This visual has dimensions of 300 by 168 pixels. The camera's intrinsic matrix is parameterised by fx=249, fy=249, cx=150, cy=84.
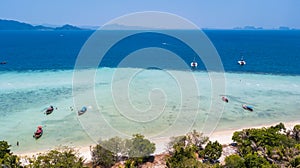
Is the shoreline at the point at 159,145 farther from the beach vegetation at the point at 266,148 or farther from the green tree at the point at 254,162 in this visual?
the green tree at the point at 254,162

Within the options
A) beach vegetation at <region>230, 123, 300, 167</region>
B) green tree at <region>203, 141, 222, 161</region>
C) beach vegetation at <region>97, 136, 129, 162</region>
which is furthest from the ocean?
green tree at <region>203, 141, 222, 161</region>

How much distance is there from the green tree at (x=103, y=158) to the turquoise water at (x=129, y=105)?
15.6ft

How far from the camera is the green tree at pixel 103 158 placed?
1537 centimetres

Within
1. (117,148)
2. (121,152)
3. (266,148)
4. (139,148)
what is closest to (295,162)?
(266,148)

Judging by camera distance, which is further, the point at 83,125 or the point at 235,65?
the point at 235,65

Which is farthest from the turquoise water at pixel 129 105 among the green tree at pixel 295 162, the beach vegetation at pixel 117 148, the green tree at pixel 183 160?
the green tree at pixel 295 162

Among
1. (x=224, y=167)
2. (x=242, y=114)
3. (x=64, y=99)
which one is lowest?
(x=224, y=167)

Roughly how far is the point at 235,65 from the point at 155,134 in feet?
128

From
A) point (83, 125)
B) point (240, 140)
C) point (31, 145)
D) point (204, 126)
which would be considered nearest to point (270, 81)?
point (204, 126)

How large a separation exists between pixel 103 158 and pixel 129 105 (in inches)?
520

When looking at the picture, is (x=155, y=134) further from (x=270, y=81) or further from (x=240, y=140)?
(x=270, y=81)

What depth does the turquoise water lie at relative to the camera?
22.3m

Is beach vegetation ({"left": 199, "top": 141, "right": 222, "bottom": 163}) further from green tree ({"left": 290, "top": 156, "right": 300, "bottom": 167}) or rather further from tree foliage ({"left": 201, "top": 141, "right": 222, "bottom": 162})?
green tree ({"left": 290, "top": 156, "right": 300, "bottom": 167})

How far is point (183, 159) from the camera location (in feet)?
46.4
